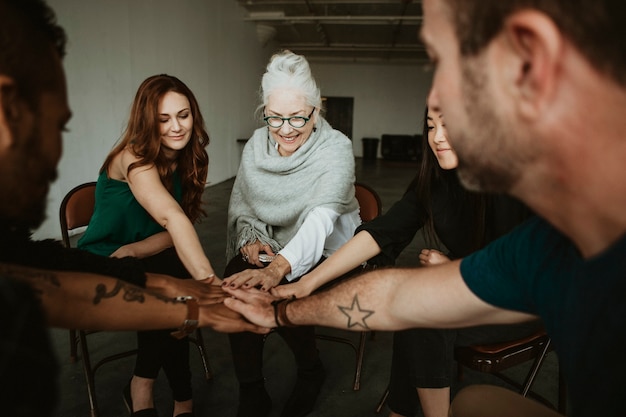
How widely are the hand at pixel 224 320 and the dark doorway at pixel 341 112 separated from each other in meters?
14.7

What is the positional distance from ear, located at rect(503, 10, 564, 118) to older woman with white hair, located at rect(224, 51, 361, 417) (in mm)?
1311

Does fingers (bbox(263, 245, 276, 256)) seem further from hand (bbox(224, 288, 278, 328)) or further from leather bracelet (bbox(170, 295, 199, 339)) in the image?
leather bracelet (bbox(170, 295, 199, 339))

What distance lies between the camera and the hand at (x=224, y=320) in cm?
143

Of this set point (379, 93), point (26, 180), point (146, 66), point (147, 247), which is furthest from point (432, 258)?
point (379, 93)

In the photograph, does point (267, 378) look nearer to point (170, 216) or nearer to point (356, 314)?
point (170, 216)

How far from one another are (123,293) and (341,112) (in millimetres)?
15295

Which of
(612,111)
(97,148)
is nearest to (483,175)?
(612,111)

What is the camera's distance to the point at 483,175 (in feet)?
2.67

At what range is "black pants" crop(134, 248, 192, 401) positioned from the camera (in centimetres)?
180

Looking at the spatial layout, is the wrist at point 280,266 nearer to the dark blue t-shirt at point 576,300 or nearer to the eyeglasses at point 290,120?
the eyeglasses at point 290,120

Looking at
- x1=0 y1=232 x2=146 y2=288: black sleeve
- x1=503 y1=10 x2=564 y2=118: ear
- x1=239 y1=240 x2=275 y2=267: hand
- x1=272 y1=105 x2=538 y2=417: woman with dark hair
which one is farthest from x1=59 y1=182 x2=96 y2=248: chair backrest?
x1=503 y1=10 x2=564 y2=118: ear

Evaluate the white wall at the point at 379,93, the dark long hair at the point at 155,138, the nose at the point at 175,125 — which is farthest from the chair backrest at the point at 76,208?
the white wall at the point at 379,93

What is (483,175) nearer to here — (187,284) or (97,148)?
(187,284)

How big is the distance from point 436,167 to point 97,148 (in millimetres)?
4400
